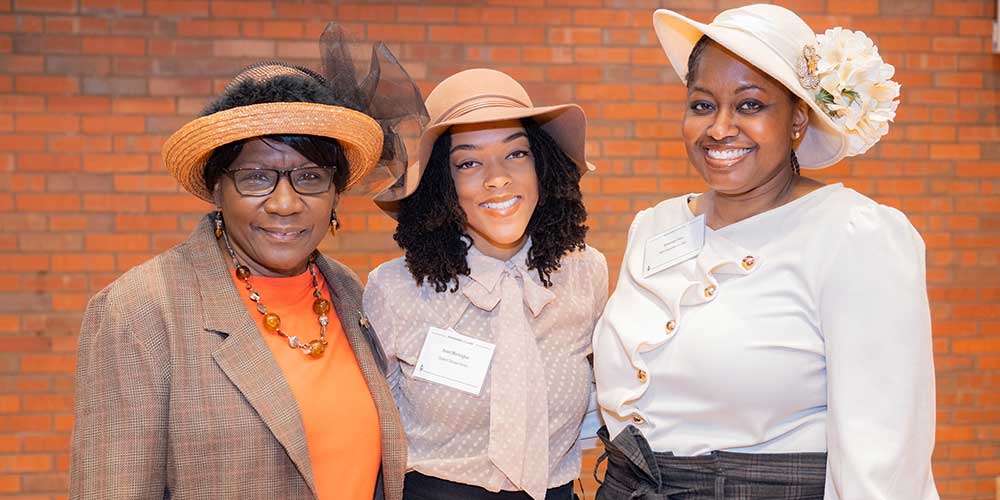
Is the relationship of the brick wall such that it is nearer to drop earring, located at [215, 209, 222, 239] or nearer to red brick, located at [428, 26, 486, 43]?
red brick, located at [428, 26, 486, 43]

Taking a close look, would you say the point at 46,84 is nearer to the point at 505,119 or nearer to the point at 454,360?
the point at 505,119

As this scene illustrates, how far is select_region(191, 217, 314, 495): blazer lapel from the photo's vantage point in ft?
5.98

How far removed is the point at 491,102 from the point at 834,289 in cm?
103

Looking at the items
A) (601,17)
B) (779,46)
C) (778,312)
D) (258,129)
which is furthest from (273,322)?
(601,17)

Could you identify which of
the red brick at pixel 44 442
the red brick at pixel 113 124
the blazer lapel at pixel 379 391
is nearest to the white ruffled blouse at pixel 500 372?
the blazer lapel at pixel 379 391

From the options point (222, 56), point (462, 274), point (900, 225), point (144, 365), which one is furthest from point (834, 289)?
point (222, 56)

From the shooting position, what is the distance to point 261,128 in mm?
1845

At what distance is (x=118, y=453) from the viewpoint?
5.65 feet

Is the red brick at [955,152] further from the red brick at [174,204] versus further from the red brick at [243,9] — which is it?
the red brick at [174,204]

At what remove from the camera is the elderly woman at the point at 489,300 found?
7.32 feet

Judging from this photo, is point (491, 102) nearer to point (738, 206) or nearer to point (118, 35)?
point (738, 206)

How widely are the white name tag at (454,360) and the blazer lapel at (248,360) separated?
0.46m

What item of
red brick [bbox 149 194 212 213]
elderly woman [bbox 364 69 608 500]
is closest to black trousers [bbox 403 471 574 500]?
elderly woman [bbox 364 69 608 500]

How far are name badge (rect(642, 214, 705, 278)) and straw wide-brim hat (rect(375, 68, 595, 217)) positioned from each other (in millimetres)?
453
